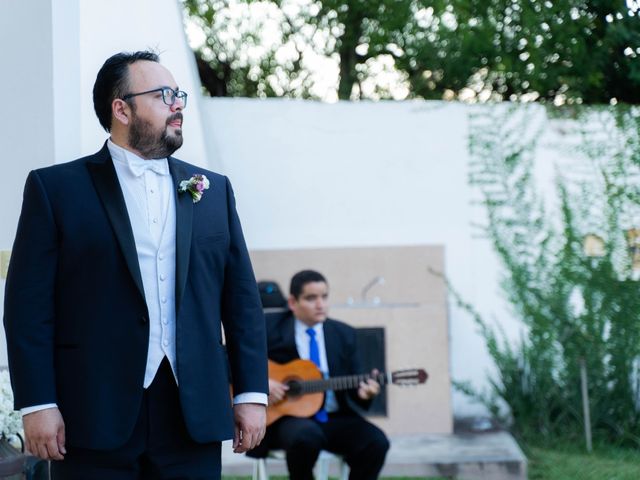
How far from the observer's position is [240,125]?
27.9 feet

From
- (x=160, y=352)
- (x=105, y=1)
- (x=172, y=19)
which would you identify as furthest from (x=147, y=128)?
(x=172, y=19)

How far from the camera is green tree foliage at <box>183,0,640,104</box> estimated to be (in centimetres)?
734

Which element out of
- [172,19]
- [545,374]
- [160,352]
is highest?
[172,19]

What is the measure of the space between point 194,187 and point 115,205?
0.21m

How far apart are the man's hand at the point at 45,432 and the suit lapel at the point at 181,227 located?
372mm

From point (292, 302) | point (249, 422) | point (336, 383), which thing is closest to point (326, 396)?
point (336, 383)

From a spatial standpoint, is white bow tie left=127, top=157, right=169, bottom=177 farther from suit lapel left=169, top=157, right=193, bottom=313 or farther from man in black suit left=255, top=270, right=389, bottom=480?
man in black suit left=255, top=270, right=389, bottom=480

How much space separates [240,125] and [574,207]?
260 cm

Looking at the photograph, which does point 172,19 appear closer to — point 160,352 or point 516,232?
point 516,232

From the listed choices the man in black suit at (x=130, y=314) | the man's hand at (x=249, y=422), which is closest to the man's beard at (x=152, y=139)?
the man in black suit at (x=130, y=314)

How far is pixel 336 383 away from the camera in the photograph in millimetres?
5387

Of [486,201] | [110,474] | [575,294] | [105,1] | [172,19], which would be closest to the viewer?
[110,474]

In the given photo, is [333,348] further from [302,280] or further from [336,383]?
[302,280]

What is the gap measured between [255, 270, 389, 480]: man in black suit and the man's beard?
8.47 feet
